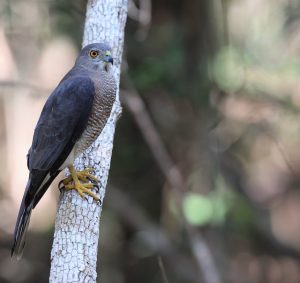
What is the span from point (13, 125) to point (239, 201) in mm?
2770

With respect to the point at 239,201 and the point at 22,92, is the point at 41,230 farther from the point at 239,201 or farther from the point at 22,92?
the point at 239,201

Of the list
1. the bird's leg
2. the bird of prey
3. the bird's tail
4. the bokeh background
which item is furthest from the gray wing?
the bokeh background

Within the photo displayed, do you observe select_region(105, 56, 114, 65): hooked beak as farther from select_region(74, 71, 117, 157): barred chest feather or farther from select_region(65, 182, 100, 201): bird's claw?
select_region(65, 182, 100, 201): bird's claw

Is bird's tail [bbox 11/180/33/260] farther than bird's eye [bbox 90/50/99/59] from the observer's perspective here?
No

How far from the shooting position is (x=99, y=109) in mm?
4668

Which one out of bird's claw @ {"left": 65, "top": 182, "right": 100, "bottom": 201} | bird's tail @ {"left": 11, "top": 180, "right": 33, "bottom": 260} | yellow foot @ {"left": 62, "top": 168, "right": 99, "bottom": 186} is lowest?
bird's tail @ {"left": 11, "top": 180, "right": 33, "bottom": 260}

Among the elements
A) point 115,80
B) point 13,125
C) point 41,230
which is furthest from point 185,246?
Answer: point 115,80

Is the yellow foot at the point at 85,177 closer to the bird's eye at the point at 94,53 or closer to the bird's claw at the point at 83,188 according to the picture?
the bird's claw at the point at 83,188

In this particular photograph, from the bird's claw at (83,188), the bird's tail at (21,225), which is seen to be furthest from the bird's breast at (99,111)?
the bird's tail at (21,225)

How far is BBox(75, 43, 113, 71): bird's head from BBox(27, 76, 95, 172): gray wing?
0.15m

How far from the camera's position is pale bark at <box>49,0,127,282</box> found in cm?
377

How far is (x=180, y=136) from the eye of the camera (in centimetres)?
823

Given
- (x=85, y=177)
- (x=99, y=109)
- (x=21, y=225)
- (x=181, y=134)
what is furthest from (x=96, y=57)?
(x=181, y=134)

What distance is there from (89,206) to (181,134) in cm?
407
